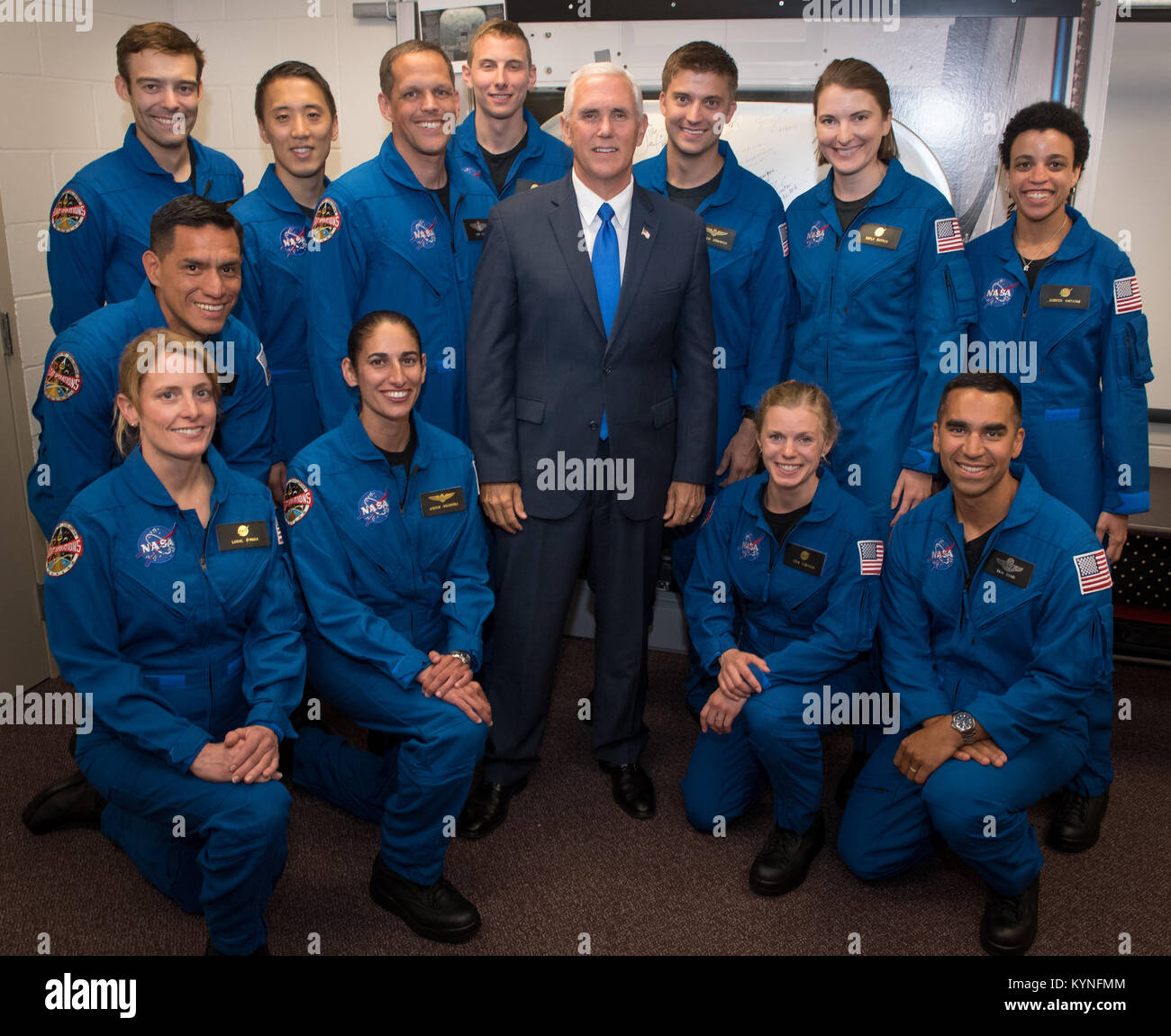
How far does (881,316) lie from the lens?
9.14 feet

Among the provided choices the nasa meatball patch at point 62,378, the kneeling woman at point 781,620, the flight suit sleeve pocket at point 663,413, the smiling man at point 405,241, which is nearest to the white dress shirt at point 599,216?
the flight suit sleeve pocket at point 663,413

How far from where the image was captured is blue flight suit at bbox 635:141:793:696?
9.56 feet

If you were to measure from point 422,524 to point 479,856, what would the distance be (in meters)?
0.88

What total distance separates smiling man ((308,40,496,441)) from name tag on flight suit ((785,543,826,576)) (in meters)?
1.04

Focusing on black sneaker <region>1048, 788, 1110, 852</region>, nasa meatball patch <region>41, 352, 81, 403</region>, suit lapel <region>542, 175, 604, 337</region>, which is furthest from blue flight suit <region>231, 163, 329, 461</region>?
black sneaker <region>1048, 788, 1110, 852</region>

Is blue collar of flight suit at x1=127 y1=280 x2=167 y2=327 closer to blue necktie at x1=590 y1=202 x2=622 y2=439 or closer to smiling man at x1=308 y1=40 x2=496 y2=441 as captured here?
smiling man at x1=308 y1=40 x2=496 y2=441

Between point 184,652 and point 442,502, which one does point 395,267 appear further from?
point 184,652

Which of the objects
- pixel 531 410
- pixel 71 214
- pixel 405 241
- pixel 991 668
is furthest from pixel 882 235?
pixel 71 214

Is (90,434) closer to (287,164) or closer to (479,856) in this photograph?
(287,164)

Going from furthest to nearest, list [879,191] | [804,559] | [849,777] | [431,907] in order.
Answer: [849,777] → [879,191] → [804,559] → [431,907]

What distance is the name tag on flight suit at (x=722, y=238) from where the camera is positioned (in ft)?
9.55

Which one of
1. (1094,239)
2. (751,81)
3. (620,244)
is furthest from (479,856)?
(751,81)

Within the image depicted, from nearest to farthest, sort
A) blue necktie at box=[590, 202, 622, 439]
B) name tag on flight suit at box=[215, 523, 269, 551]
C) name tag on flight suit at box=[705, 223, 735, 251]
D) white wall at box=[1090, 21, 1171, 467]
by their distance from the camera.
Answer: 1. name tag on flight suit at box=[215, 523, 269, 551]
2. blue necktie at box=[590, 202, 622, 439]
3. name tag on flight suit at box=[705, 223, 735, 251]
4. white wall at box=[1090, 21, 1171, 467]

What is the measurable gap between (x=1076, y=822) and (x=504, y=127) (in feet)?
8.26
